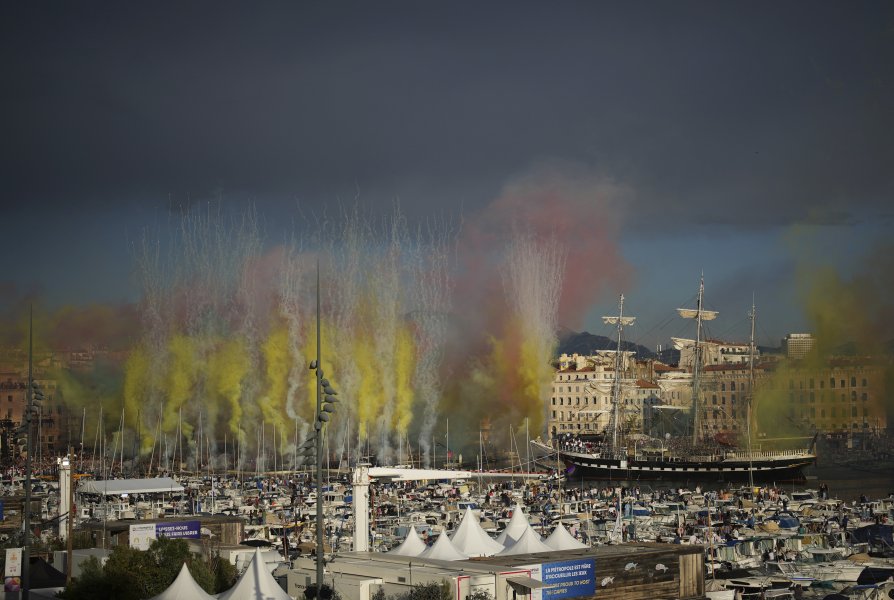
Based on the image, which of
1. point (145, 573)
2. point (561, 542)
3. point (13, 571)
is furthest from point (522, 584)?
point (13, 571)

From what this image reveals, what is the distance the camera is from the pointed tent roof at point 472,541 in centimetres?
3675

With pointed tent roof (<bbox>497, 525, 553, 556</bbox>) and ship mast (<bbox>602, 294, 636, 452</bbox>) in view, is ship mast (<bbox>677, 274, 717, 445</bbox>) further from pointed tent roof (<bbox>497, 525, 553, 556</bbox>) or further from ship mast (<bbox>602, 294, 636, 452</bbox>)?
pointed tent roof (<bbox>497, 525, 553, 556</bbox>)

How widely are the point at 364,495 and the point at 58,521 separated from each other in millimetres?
17033

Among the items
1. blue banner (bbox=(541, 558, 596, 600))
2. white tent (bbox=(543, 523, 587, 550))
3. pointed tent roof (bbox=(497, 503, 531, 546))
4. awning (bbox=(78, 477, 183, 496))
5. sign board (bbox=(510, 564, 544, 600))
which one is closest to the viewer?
sign board (bbox=(510, 564, 544, 600))

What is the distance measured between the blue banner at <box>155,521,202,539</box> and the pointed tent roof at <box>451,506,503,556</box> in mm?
9084

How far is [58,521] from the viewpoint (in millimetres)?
44094

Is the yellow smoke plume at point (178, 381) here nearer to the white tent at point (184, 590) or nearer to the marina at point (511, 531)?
the marina at point (511, 531)

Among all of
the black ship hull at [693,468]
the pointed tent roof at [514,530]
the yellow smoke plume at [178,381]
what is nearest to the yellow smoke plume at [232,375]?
the yellow smoke plume at [178,381]

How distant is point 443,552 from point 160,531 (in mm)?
10222

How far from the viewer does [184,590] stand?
26.4m

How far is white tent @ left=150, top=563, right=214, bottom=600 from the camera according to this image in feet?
86.0

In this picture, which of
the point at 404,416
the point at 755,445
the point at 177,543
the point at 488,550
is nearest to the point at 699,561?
the point at 488,550

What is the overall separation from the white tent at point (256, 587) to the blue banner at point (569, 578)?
22.0 ft

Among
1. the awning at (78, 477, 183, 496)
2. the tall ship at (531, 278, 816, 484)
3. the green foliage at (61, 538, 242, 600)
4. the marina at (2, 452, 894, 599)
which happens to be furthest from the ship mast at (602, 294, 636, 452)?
the green foliage at (61, 538, 242, 600)
